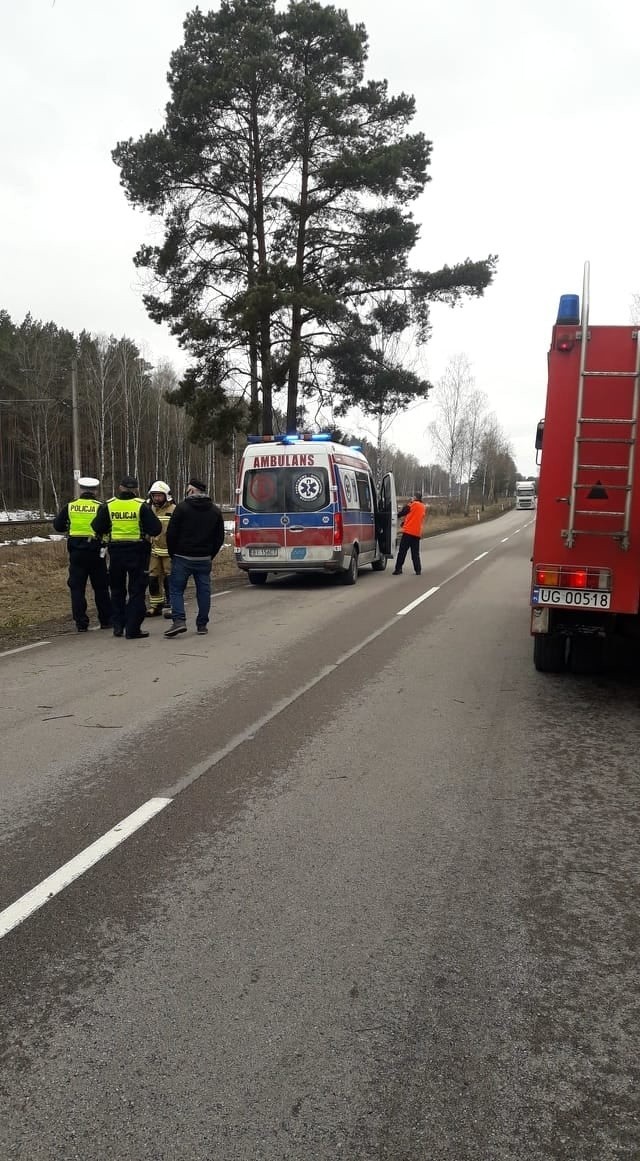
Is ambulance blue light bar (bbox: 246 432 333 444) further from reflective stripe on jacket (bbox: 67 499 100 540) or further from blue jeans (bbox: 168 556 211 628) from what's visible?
reflective stripe on jacket (bbox: 67 499 100 540)

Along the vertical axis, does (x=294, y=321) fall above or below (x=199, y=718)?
above

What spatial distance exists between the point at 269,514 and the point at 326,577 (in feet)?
10.1

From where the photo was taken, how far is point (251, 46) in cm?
2133

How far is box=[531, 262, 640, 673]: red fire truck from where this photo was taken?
22.0 feet

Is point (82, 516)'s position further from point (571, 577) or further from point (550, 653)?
point (571, 577)

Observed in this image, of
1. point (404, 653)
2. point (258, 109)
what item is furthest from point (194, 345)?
point (404, 653)

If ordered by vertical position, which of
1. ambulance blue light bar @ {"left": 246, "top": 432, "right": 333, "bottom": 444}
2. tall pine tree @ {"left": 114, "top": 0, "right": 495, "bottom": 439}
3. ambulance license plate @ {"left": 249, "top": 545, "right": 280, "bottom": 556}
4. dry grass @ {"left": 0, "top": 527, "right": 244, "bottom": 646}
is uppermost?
tall pine tree @ {"left": 114, "top": 0, "right": 495, "bottom": 439}

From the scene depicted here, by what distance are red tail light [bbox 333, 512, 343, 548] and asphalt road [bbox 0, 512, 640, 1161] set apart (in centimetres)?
847

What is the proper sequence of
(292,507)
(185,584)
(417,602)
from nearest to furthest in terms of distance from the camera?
1. (185,584)
2. (417,602)
3. (292,507)

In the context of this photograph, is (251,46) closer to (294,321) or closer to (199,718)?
(294,321)

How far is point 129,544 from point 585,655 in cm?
540

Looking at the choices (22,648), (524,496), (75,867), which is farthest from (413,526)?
(524,496)

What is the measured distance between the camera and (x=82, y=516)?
410 inches

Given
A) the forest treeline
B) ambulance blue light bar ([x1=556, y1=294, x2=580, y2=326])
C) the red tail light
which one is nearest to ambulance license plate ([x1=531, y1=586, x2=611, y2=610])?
ambulance blue light bar ([x1=556, y1=294, x2=580, y2=326])
